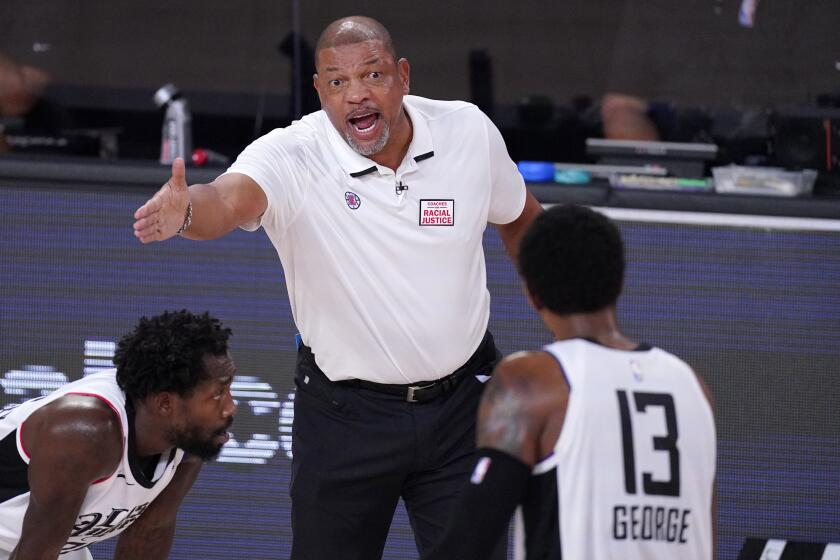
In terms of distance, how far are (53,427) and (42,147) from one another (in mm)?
2417

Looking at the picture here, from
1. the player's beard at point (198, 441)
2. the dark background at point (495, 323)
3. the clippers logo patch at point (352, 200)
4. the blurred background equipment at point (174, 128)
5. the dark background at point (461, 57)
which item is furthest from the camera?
the dark background at point (461, 57)

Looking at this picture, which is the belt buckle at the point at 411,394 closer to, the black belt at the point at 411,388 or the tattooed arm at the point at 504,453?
the black belt at the point at 411,388

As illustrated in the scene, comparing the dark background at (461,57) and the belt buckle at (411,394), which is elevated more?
the dark background at (461,57)

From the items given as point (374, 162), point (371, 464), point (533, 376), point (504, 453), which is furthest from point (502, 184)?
point (504, 453)

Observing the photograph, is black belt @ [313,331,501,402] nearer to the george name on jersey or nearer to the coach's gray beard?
the coach's gray beard

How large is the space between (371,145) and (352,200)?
0.16 metres

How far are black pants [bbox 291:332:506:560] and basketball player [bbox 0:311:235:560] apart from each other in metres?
0.32

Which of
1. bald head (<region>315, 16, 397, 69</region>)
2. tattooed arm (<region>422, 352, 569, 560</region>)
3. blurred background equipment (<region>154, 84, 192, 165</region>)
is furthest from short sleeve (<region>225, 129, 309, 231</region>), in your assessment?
blurred background equipment (<region>154, 84, 192, 165</region>)

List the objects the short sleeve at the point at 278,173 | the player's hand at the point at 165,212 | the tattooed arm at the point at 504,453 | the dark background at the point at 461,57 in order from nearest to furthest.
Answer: the tattooed arm at the point at 504,453 → the player's hand at the point at 165,212 → the short sleeve at the point at 278,173 → the dark background at the point at 461,57

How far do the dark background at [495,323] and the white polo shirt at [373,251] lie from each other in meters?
1.06

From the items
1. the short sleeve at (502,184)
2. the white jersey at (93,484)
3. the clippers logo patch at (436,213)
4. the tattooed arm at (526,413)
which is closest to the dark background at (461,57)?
the short sleeve at (502,184)

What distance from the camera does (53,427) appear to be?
129 inches

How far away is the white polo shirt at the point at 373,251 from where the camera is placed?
10.8 ft

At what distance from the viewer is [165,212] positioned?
2840mm
